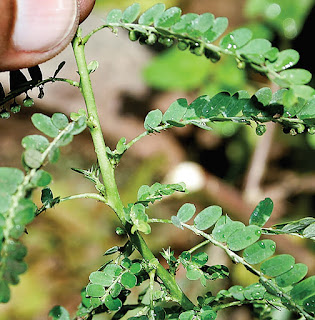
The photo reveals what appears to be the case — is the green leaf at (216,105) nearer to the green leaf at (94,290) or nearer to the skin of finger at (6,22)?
the green leaf at (94,290)

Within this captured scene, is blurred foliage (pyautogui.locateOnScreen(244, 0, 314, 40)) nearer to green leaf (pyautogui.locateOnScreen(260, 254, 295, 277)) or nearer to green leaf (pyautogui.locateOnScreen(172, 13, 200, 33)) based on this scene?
green leaf (pyautogui.locateOnScreen(172, 13, 200, 33))

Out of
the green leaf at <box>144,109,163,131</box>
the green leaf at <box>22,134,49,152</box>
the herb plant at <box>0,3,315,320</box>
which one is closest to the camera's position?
the green leaf at <box>22,134,49,152</box>

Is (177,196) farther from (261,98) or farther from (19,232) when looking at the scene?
(19,232)

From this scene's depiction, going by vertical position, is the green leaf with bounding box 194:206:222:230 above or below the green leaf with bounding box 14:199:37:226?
below

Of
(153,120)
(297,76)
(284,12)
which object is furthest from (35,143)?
(284,12)

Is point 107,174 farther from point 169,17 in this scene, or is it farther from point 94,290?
point 169,17

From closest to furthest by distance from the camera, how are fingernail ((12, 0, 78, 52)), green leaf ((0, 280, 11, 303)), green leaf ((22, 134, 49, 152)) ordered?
green leaf ((0, 280, 11, 303)) → green leaf ((22, 134, 49, 152)) → fingernail ((12, 0, 78, 52))

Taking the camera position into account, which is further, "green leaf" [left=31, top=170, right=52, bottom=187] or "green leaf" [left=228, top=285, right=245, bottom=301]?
"green leaf" [left=228, top=285, right=245, bottom=301]

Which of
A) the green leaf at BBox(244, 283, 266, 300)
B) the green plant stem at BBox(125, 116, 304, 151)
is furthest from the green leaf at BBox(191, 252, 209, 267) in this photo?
the green plant stem at BBox(125, 116, 304, 151)
